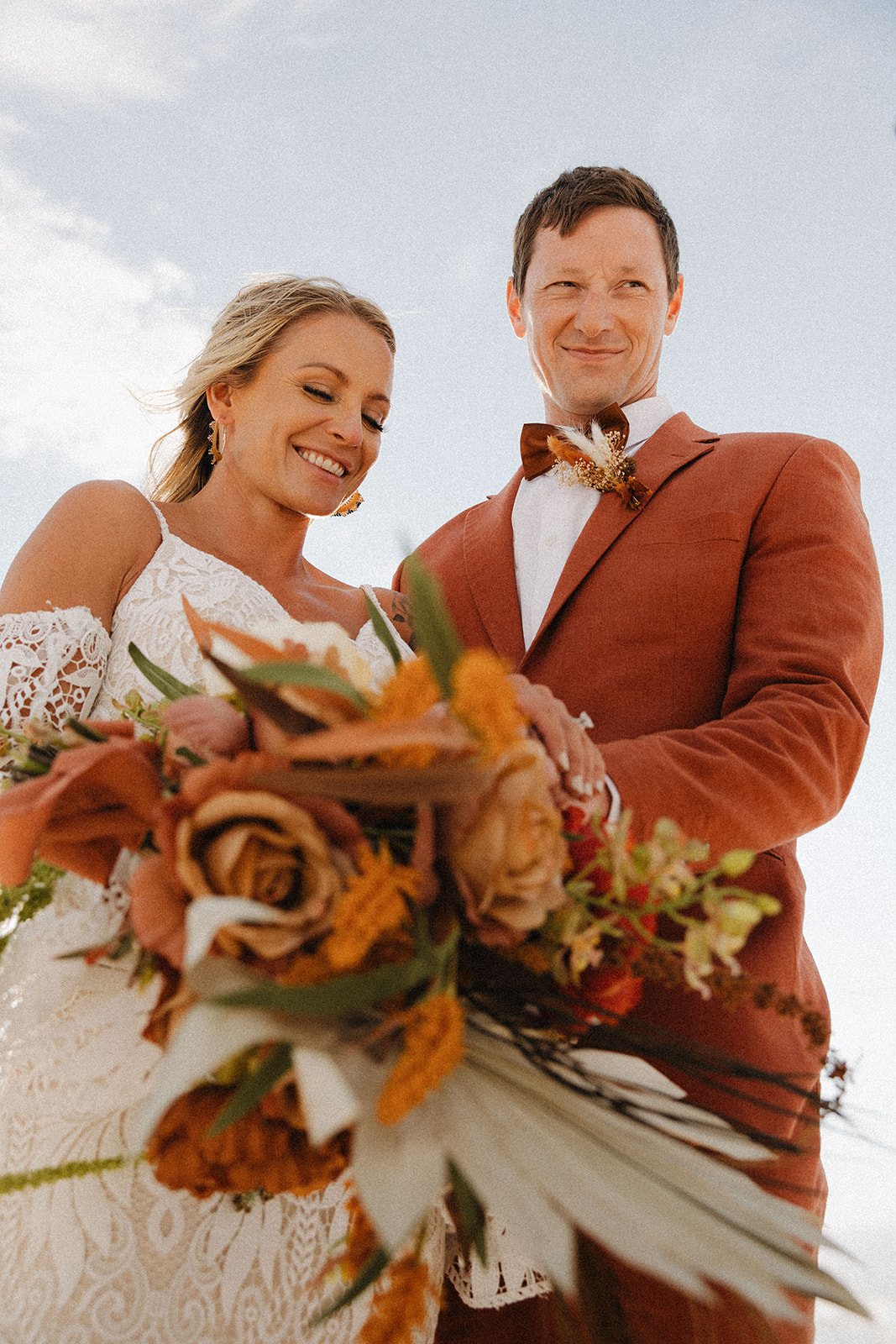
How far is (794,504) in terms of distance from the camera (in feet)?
7.38

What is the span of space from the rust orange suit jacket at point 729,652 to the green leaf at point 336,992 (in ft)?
2.56

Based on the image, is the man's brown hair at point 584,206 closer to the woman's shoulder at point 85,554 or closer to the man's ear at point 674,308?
the man's ear at point 674,308

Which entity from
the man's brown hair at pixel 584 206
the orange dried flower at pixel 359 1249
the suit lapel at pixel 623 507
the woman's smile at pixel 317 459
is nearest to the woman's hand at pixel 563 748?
the orange dried flower at pixel 359 1249

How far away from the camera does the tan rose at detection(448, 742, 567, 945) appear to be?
0.88 metres

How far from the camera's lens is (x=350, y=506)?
9.64ft

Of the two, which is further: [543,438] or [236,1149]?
[543,438]

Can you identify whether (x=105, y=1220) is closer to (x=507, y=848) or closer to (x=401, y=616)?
(x=507, y=848)

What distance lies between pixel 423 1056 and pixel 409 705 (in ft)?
0.92

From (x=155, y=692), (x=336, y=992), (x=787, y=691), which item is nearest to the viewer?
(x=336, y=992)

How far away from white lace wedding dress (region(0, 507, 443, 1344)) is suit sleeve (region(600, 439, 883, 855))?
86 centimetres

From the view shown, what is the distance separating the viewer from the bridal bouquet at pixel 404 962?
752 mm

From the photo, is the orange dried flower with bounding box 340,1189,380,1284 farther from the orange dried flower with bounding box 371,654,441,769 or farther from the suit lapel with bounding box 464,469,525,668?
the suit lapel with bounding box 464,469,525,668

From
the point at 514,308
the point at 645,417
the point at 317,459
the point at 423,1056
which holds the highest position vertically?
the point at 514,308

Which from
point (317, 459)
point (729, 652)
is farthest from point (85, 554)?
point (729, 652)
